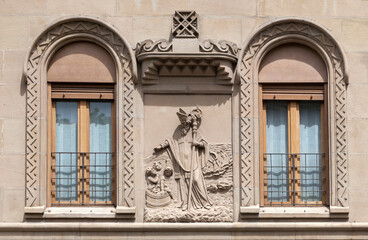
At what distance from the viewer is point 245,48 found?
25.2m

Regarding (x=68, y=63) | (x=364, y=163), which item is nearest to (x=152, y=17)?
(x=68, y=63)

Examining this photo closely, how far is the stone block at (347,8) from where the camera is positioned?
83.4 feet

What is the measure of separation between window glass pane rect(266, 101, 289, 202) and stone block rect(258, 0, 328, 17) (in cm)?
186

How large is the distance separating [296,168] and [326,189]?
75 centimetres

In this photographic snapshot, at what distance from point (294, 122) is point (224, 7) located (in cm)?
279

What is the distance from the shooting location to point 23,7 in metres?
25.2

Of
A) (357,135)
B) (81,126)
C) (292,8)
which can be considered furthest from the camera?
(292,8)

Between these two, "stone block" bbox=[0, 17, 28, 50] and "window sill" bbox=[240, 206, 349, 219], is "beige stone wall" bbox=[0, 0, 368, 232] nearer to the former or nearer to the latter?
"stone block" bbox=[0, 17, 28, 50]

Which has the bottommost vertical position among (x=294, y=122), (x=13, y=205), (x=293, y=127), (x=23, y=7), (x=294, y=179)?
(x=13, y=205)

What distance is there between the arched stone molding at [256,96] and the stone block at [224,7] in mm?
526

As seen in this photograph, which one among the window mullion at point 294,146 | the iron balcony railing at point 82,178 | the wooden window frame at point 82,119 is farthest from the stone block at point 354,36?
the iron balcony railing at point 82,178

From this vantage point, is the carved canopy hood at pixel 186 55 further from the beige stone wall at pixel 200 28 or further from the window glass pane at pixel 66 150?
the window glass pane at pixel 66 150

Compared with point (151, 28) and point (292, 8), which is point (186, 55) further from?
point (292, 8)

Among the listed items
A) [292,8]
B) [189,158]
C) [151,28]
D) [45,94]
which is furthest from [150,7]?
[189,158]
